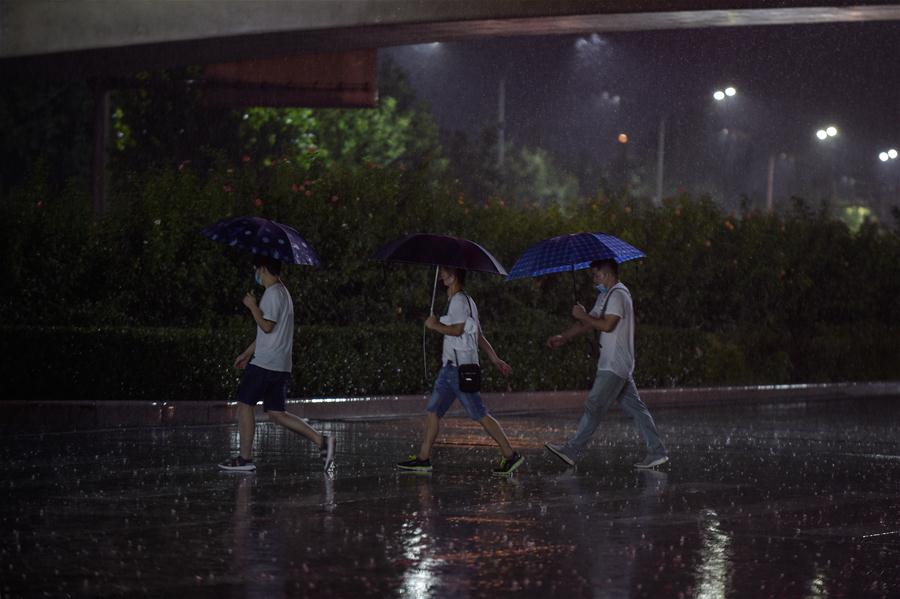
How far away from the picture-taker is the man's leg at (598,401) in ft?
44.0

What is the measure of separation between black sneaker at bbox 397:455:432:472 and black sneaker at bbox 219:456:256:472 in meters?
1.18

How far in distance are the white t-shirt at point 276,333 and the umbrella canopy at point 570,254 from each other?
198cm

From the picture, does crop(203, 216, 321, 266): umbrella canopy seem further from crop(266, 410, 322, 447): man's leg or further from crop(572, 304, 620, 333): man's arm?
crop(572, 304, 620, 333): man's arm

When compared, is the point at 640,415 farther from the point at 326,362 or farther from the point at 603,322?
the point at 326,362

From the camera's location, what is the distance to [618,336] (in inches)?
528

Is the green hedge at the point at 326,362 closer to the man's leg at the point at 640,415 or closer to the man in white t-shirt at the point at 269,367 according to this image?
the man in white t-shirt at the point at 269,367

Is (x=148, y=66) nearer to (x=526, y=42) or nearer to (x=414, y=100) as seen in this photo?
(x=414, y=100)

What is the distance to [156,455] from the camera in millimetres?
13984

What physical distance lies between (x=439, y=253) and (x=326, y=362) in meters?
8.07

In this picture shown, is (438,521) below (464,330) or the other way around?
below

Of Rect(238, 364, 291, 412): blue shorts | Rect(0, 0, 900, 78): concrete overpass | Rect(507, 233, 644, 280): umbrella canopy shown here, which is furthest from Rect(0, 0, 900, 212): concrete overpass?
Rect(238, 364, 291, 412): blue shorts

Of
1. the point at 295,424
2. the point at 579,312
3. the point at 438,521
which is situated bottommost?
the point at 438,521

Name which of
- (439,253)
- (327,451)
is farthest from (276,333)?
(439,253)

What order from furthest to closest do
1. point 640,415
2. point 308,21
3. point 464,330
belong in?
1. point 308,21
2. point 640,415
3. point 464,330
